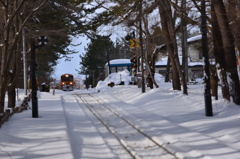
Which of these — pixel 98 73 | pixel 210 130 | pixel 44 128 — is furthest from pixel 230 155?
pixel 98 73

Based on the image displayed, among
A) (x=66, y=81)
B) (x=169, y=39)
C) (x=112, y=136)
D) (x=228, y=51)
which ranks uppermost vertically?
(x=169, y=39)

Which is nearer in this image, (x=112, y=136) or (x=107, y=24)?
(x=112, y=136)

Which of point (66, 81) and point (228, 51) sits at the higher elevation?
point (228, 51)

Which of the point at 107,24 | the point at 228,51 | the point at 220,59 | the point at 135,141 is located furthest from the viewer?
the point at 107,24

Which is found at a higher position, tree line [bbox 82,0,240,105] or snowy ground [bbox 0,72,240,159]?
tree line [bbox 82,0,240,105]

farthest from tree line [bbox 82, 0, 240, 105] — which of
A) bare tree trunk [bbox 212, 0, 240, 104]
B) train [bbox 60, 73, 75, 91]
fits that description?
train [bbox 60, 73, 75, 91]

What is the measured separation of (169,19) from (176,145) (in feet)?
45.9

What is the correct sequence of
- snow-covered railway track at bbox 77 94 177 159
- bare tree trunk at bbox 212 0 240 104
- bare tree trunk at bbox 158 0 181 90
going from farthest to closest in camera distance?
bare tree trunk at bbox 158 0 181 90 → bare tree trunk at bbox 212 0 240 104 → snow-covered railway track at bbox 77 94 177 159

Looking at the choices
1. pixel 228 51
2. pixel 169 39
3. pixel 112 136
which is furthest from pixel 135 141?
pixel 169 39

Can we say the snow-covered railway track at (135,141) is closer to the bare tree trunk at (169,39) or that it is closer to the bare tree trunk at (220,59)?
the bare tree trunk at (220,59)

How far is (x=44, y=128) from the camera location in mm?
11375

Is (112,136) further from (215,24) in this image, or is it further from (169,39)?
(169,39)

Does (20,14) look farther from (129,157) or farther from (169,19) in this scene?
(129,157)

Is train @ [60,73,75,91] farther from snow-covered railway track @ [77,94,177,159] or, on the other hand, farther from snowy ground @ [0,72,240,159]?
snow-covered railway track @ [77,94,177,159]
